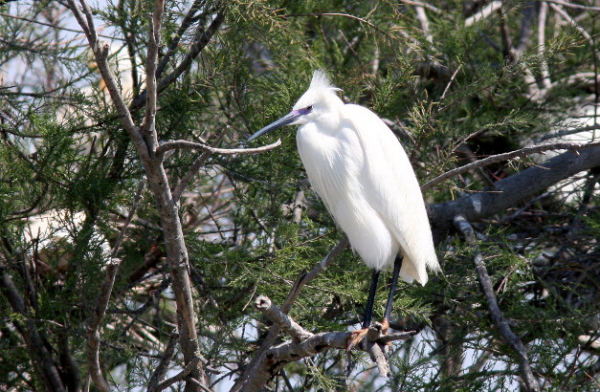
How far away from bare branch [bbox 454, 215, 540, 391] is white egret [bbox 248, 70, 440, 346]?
0.32m

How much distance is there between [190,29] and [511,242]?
188 centimetres

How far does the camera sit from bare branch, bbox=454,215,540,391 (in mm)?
2625

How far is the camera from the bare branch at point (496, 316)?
2.62 m

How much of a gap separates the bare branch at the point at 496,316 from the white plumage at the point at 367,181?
12.5 inches

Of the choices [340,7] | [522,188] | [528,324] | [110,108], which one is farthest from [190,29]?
[528,324]

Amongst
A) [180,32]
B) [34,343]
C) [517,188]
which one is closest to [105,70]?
[180,32]

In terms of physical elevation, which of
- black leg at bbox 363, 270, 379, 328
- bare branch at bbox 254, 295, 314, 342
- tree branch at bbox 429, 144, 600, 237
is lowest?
bare branch at bbox 254, 295, 314, 342

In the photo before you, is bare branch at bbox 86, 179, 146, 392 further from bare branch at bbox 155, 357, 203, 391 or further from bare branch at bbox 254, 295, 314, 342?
bare branch at bbox 254, 295, 314, 342

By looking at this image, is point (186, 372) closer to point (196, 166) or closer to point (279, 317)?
point (279, 317)

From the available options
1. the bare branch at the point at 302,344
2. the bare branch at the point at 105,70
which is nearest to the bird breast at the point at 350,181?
the bare branch at the point at 302,344

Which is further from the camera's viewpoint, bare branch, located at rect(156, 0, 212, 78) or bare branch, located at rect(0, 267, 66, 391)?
bare branch, located at rect(156, 0, 212, 78)

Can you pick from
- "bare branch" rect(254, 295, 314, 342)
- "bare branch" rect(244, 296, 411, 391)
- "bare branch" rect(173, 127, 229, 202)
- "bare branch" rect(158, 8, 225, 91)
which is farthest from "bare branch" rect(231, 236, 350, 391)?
"bare branch" rect(158, 8, 225, 91)

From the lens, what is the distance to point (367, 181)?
9.00 ft

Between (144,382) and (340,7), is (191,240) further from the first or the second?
(340,7)
